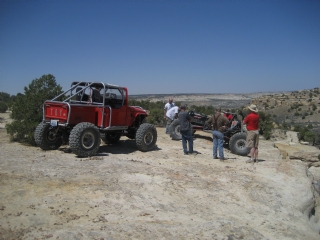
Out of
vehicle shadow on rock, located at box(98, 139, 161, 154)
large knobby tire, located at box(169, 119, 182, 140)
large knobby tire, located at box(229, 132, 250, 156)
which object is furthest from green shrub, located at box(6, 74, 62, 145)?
large knobby tire, located at box(229, 132, 250, 156)

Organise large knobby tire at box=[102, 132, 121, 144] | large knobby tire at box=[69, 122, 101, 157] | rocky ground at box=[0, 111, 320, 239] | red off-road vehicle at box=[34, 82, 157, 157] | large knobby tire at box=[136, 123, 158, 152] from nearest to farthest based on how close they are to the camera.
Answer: rocky ground at box=[0, 111, 320, 239]
large knobby tire at box=[69, 122, 101, 157]
red off-road vehicle at box=[34, 82, 157, 157]
large knobby tire at box=[136, 123, 158, 152]
large knobby tire at box=[102, 132, 121, 144]

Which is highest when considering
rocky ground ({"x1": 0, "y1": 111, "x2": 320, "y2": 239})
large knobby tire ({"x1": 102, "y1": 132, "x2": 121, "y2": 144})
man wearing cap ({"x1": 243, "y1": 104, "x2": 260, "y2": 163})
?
man wearing cap ({"x1": 243, "y1": 104, "x2": 260, "y2": 163})

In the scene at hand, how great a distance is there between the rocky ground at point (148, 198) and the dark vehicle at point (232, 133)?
66.2 inches

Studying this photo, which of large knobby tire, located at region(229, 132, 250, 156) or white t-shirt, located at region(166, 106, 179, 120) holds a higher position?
white t-shirt, located at region(166, 106, 179, 120)

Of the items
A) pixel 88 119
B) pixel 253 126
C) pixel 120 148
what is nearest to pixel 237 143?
pixel 253 126

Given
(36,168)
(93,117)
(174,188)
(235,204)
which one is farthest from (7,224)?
(93,117)

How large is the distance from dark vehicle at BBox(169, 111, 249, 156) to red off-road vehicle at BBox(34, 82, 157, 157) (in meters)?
2.55

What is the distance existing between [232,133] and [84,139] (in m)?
6.04

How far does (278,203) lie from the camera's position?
6.19 m

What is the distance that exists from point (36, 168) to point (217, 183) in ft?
13.4

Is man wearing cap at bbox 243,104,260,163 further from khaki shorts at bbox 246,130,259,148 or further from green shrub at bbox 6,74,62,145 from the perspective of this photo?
green shrub at bbox 6,74,62,145

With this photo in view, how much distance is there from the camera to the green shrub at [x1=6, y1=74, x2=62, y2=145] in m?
9.52

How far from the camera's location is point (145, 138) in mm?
9344

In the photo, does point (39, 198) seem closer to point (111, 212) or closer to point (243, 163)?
point (111, 212)
